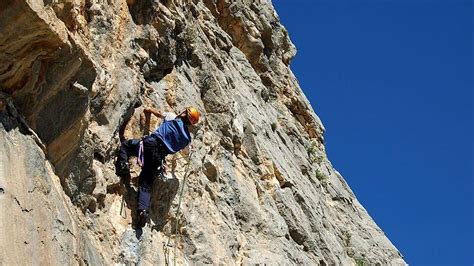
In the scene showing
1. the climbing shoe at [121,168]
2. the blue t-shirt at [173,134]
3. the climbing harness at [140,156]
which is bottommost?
the climbing shoe at [121,168]

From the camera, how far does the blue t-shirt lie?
10213 millimetres

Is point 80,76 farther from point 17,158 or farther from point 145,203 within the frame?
point 145,203

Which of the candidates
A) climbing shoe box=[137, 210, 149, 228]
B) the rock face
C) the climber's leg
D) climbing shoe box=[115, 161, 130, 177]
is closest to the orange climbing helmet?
the rock face

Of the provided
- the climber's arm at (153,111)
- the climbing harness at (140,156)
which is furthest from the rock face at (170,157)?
the climbing harness at (140,156)

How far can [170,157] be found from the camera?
1119cm

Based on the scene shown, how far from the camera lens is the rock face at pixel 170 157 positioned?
731 cm

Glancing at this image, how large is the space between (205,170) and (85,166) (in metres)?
3.45

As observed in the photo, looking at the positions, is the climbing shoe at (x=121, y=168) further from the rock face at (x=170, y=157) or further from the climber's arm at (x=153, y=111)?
the climber's arm at (x=153, y=111)

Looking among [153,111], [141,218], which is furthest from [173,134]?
[141,218]

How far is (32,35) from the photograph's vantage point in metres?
7.21

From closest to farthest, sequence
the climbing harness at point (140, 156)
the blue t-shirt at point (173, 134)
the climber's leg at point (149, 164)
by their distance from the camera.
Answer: the climbing harness at point (140, 156) → the climber's leg at point (149, 164) → the blue t-shirt at point (173, 134)

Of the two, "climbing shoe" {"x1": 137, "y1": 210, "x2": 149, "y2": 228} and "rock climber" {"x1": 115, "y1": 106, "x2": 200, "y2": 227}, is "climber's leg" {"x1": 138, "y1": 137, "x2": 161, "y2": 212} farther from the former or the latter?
"climbing shoe" {"x1": 137, "y1": 210, "x2": 149, "y2": 228}

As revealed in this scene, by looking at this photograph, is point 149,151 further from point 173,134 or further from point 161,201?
point 161,201

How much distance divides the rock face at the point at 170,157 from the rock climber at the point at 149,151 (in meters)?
0.17
